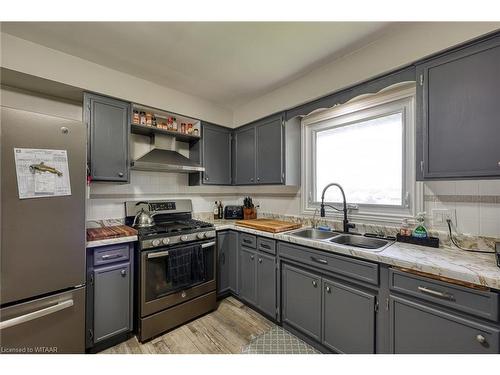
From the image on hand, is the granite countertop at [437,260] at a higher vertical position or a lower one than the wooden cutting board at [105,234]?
lower

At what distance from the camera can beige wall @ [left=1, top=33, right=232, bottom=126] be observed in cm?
164

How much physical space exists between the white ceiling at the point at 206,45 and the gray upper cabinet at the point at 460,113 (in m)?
0.56

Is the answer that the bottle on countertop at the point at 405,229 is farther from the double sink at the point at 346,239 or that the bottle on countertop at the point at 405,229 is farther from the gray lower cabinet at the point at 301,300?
the gray lower cabinet at the point at 301,300

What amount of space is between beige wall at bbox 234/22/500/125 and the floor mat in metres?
2.32

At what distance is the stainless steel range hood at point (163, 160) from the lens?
226 centimetres

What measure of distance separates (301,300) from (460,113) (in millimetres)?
1787

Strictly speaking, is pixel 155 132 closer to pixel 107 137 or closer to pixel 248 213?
pixel 107 137

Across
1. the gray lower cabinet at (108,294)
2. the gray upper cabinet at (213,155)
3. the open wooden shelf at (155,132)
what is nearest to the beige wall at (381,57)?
the gray upper cabinet at (213,155)

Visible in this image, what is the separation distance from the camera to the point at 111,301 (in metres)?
1.74

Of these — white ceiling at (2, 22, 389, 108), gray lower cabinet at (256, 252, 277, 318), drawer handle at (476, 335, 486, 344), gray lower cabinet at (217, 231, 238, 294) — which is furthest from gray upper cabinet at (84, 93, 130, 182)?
drawer handle at (476, 335, 486, 344)

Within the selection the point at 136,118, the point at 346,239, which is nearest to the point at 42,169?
the point at 136,118

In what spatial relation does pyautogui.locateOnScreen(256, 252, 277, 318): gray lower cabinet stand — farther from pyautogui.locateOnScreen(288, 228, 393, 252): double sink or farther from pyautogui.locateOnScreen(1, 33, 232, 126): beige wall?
pyautogui.locateOnScreen(1, 33, 232, 126): beige wall

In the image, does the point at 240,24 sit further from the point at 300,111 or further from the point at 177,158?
the point at 177,158
